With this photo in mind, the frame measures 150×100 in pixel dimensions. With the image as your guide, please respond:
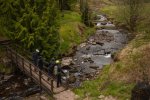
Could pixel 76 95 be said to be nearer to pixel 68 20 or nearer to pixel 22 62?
pixel 22 62

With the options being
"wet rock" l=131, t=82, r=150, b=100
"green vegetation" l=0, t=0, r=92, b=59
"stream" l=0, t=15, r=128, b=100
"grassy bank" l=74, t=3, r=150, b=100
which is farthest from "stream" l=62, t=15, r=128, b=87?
"wet rock" l=131, t=82, r=150, b=100

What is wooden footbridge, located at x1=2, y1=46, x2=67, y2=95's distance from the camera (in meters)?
24.1

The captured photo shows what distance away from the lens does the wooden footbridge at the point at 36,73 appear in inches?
949

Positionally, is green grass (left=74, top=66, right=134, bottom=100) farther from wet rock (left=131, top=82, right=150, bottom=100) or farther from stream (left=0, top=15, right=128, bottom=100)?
wet rock (left=131, top=82, right=150, bottom=100)

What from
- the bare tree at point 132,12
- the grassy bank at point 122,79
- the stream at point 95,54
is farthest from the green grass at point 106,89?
the bare tree at point 132,12

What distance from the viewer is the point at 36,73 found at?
26875mm

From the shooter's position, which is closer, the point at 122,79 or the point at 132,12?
the point at 122,79

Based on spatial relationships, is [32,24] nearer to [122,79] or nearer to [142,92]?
[122,79]

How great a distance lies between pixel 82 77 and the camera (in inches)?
1239

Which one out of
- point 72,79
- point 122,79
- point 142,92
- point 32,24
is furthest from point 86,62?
point 142,92

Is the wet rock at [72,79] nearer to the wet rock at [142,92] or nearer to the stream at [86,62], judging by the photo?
the stream at [86,62]

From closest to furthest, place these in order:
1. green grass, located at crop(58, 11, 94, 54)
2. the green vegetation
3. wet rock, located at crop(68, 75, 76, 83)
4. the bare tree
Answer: wet rock, located at crop(68, 75, 76, 83)
the green vegetation
green grass, located at crop(58, 11, 94, 54)
the bare tree

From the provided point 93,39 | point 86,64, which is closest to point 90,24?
point 93,39

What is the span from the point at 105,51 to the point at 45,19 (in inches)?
576
